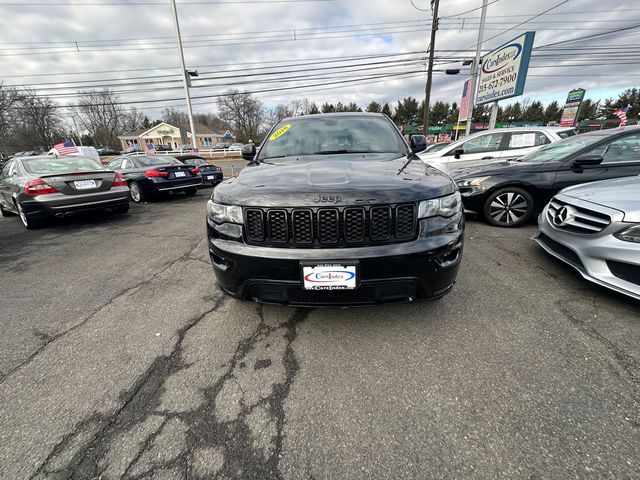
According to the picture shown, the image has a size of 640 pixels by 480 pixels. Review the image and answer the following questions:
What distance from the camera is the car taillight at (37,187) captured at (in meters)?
5.16

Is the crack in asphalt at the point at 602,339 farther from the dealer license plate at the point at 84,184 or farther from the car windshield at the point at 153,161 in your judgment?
the car windshield at the point at 153,161

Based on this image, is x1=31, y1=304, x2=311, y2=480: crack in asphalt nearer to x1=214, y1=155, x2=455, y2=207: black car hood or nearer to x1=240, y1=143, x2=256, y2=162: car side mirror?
x1=214, y1=155, x2=455, y2=207: black car hood

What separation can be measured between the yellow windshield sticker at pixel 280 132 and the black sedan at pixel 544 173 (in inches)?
127

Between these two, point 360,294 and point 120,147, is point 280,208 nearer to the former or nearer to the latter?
point 360,294

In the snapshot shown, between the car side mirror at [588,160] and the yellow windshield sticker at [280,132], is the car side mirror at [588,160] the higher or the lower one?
the lower one

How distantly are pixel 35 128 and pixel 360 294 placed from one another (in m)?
73.6

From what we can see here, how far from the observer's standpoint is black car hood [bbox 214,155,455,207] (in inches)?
71.7

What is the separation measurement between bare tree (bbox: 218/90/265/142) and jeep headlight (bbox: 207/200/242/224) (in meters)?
54.6

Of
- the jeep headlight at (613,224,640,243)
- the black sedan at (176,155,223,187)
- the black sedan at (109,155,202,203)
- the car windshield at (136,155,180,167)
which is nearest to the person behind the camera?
the jeep headlight at (613,224,640,243)

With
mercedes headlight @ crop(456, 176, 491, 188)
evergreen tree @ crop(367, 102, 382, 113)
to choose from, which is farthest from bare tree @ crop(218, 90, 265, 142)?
mercedes headlight @ crop(456, 176, 491, 188)

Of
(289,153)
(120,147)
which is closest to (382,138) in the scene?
(289,153)

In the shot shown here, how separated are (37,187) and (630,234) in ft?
27.1

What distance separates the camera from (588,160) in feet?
12.8

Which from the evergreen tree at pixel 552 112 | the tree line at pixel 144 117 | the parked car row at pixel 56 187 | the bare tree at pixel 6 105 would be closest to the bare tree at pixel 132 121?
the tree line at pixel 144 117
